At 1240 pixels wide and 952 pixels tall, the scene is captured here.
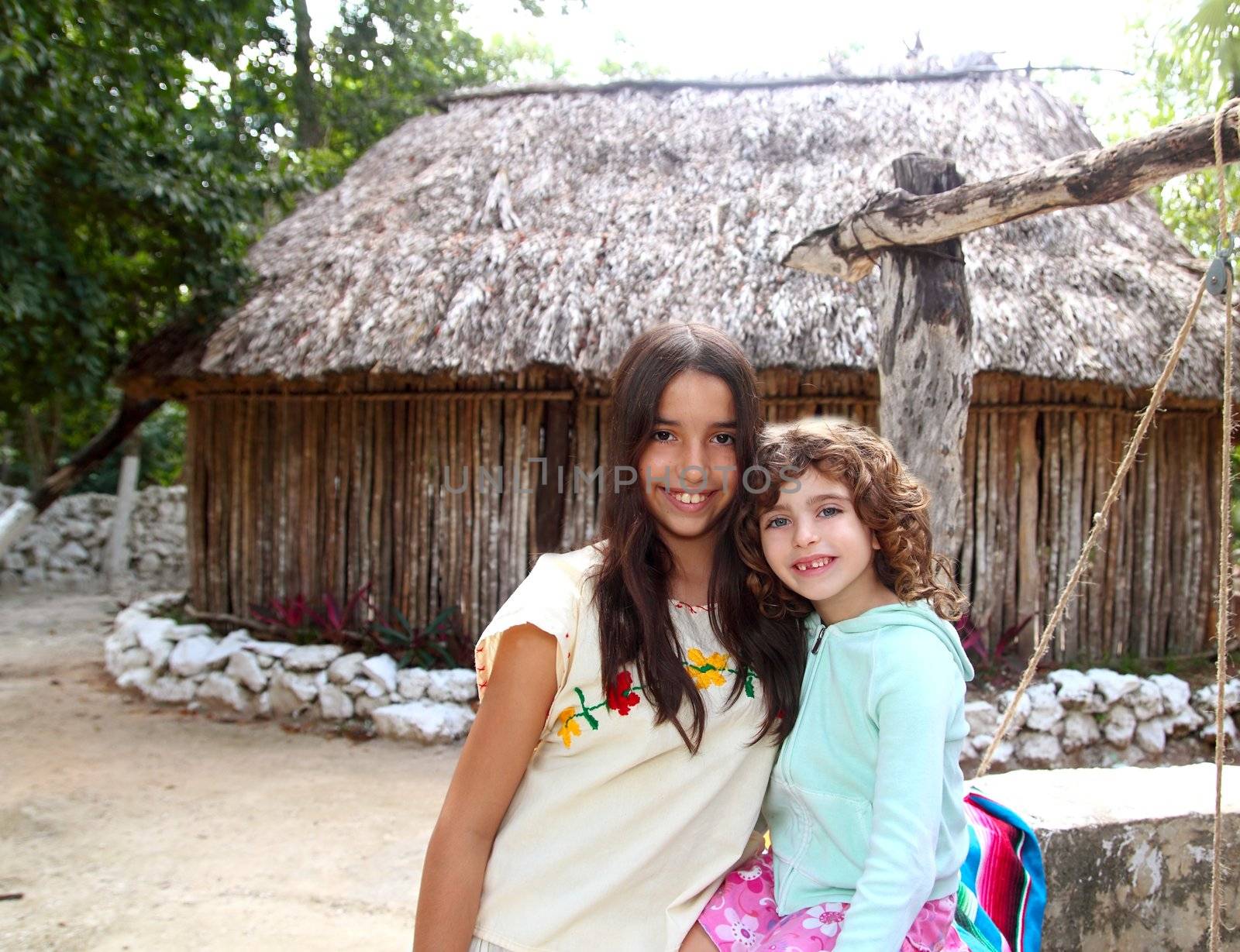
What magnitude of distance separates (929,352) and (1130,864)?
4.67 ft

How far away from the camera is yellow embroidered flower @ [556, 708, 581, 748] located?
137cm

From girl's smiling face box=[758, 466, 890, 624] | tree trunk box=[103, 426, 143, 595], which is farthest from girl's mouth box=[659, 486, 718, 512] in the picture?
tree trunk box=[103, 426, 143, 595]

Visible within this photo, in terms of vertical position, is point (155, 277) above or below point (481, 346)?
above

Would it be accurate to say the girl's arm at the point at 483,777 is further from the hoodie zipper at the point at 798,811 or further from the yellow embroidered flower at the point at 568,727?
the hoodie zipper at the point at 798,811

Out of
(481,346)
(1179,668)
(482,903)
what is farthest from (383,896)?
(1179,668)

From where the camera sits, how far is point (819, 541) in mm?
1442

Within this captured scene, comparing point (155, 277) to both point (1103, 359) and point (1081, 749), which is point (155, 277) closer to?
point (1103, 359)

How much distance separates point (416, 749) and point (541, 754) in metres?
4.15

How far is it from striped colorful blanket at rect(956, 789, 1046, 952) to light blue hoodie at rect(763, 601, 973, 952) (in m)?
0.30

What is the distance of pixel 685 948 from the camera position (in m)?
1.38

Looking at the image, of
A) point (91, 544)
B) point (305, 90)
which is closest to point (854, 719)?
point (305, 90)

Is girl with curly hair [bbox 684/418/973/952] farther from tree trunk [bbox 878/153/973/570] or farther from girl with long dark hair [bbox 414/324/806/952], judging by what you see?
tree trunk [bbox 878/153/973/570]

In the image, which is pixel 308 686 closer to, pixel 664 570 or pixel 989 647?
pixel 989 647

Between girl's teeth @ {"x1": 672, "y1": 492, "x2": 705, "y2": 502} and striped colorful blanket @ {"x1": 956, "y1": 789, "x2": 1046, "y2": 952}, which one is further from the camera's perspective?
striped colorful blanket @ {"x1": 956, "y1": 789, "x2": 1046, "y2": 952}
